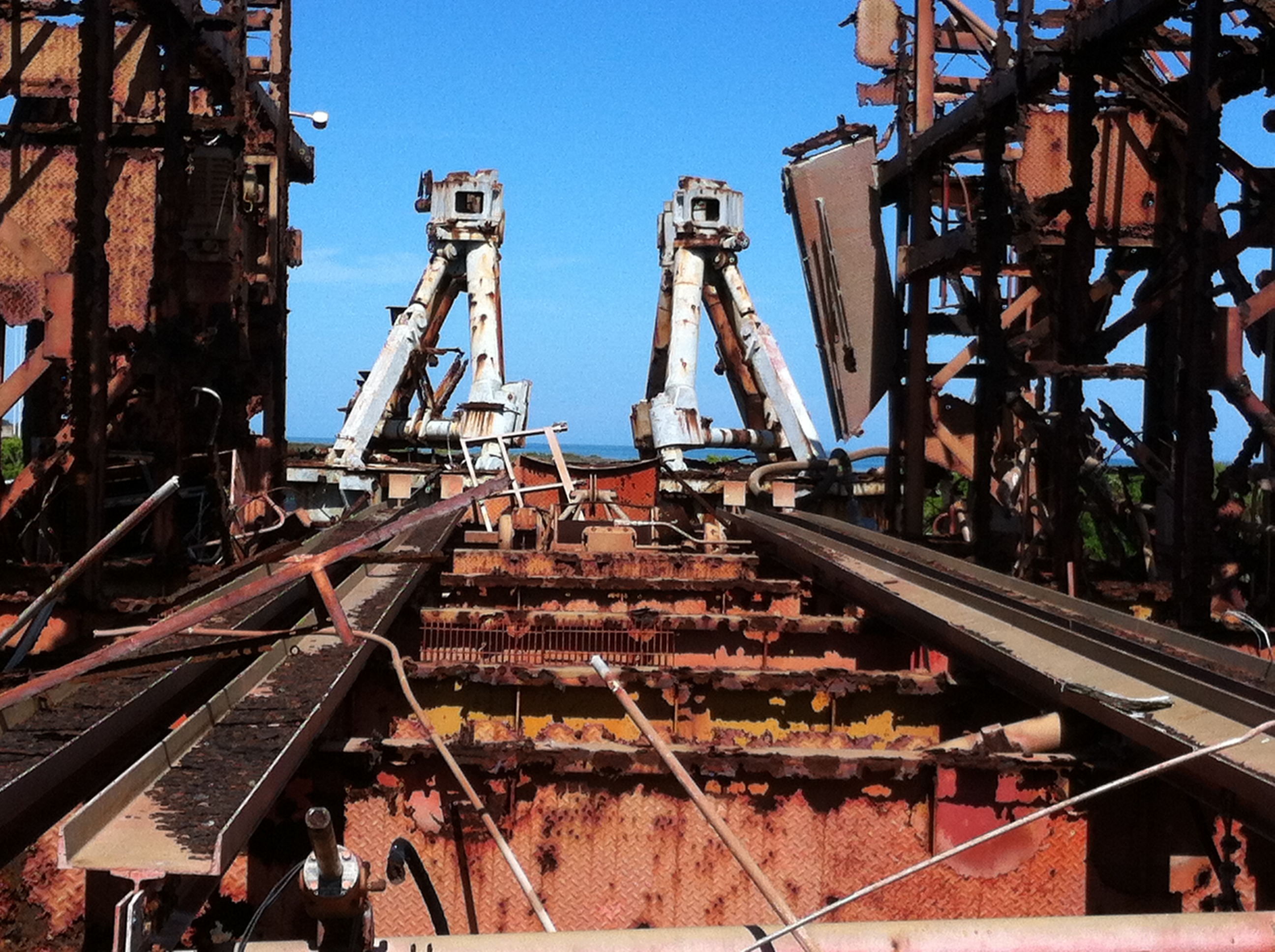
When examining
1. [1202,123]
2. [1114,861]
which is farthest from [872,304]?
[1114,861]

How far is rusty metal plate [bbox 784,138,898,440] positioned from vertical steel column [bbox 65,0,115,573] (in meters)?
9.79

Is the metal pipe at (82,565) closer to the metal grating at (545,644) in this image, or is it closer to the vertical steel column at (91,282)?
the metal grating at (545,644)

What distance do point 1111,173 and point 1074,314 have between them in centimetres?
440

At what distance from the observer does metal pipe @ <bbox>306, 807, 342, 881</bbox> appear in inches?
94.3

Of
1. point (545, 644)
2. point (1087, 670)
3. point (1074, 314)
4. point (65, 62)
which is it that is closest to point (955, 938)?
point (1087, 670)

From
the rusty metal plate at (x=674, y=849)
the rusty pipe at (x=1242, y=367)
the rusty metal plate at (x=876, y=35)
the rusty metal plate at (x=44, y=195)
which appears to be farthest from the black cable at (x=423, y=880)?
the rusty metal plate at (x=876, y=35)

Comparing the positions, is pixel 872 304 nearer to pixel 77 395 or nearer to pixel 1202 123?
pixel 1202 123

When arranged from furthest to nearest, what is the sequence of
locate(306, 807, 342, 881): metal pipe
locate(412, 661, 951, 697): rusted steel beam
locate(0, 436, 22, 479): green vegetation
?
locate(0, 436, 22, 479): green vegetation, locate(412, 661, 951, 697): rusted steel beam, locate(306, 807, 342, 881): metal pipe

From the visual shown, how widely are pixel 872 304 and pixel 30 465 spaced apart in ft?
33.9

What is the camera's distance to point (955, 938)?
2.68 metres

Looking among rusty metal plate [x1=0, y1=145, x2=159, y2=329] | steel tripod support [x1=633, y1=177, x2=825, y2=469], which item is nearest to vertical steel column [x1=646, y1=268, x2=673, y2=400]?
steel tripod support [x1=633, y1=177, x2=825, y2=469]

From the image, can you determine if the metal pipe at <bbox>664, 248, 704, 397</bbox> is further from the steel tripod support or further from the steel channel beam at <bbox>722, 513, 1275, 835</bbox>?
the steel channel beam at <bbox>722, 513, 1275, 835</bbox>

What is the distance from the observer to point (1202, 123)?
8.85m

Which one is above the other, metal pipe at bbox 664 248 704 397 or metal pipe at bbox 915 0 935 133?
metal pipe at bbox 915 0 935 133
